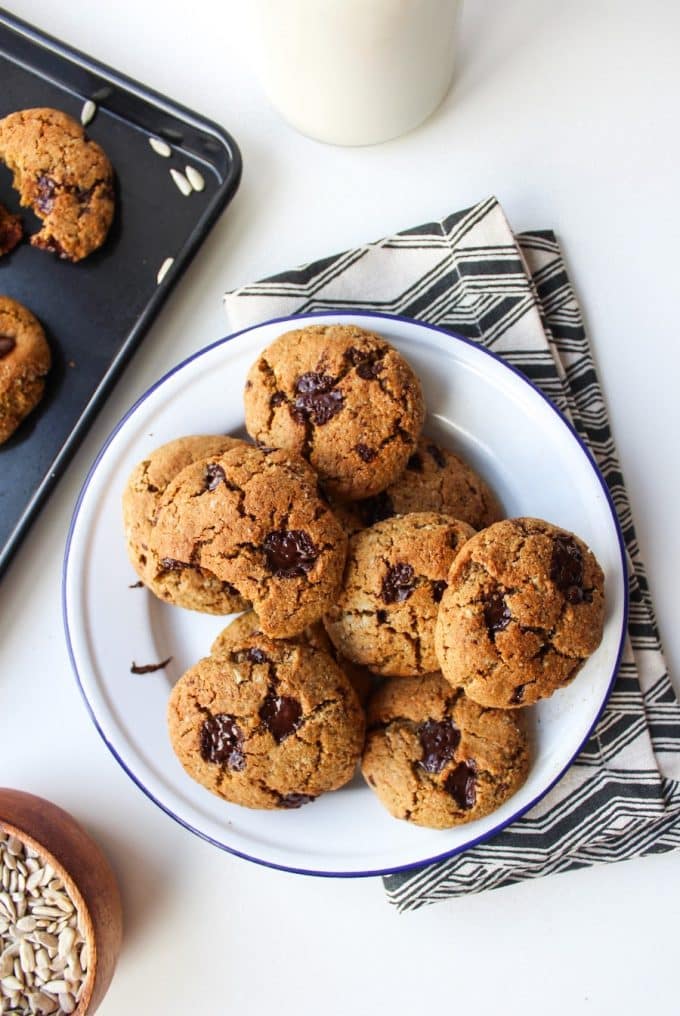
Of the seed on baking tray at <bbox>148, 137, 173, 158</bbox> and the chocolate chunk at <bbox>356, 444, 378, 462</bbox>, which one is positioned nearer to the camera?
the chocolate chunk at <bbox>356, 444, 378, 462</bbox>

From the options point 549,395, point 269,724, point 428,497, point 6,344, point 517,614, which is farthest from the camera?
point 6,344

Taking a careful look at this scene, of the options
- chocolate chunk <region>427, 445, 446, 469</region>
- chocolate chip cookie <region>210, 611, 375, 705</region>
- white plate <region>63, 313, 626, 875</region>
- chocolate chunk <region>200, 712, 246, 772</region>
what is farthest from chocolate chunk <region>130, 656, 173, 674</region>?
chocolate chunk <region>427, 445, 446, 469</region>

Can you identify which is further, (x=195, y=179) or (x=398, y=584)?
(x=195, y=179)

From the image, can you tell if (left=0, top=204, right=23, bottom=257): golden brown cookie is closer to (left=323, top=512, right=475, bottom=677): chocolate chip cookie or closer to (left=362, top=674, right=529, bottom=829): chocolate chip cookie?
(left=323, top=512, right=475, bottom=677): chocolate chip cookie

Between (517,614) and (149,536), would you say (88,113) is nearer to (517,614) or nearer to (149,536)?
(149,536)

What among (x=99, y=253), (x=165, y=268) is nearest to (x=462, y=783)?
(x=165, y=268)

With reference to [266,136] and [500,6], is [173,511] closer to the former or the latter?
[266,136]
